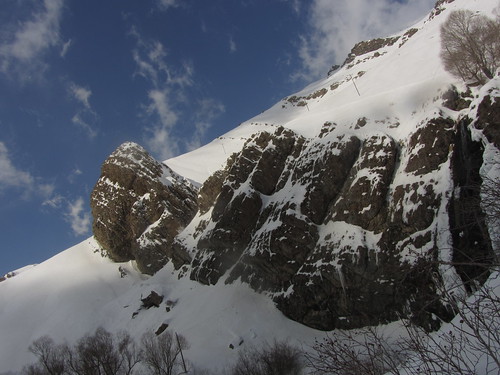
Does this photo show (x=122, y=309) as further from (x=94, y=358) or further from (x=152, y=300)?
(x=94, y=358)

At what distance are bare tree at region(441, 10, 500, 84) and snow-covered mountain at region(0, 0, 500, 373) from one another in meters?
2.00

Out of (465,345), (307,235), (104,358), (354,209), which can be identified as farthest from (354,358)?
(104,358)

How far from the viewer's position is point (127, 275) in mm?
68688

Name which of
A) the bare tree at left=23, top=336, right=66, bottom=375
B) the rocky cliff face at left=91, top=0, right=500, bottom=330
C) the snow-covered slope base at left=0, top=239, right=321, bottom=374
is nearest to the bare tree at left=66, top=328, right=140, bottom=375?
the bare tree at left=23, top=336, right=66, bottom=375

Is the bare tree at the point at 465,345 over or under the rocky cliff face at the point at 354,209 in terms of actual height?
under

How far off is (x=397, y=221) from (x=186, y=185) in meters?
51.1

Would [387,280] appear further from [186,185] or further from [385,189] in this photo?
[186,185]

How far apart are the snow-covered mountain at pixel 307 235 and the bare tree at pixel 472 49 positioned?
6.56ft

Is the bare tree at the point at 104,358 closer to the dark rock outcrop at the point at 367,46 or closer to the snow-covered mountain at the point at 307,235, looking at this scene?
the snow-covered mountain at the point at 307,235

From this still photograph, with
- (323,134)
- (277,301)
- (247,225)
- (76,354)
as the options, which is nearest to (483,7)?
(323,134)

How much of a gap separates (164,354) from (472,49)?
4790cm

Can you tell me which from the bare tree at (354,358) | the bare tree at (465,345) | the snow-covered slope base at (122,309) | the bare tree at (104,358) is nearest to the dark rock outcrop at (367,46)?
the snow-covered slope base at (122,309)

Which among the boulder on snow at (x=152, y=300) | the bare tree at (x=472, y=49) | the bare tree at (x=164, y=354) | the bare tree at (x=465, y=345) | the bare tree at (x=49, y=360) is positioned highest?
the bare tree at (x=472, y=49)

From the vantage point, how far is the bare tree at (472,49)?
134 feet
